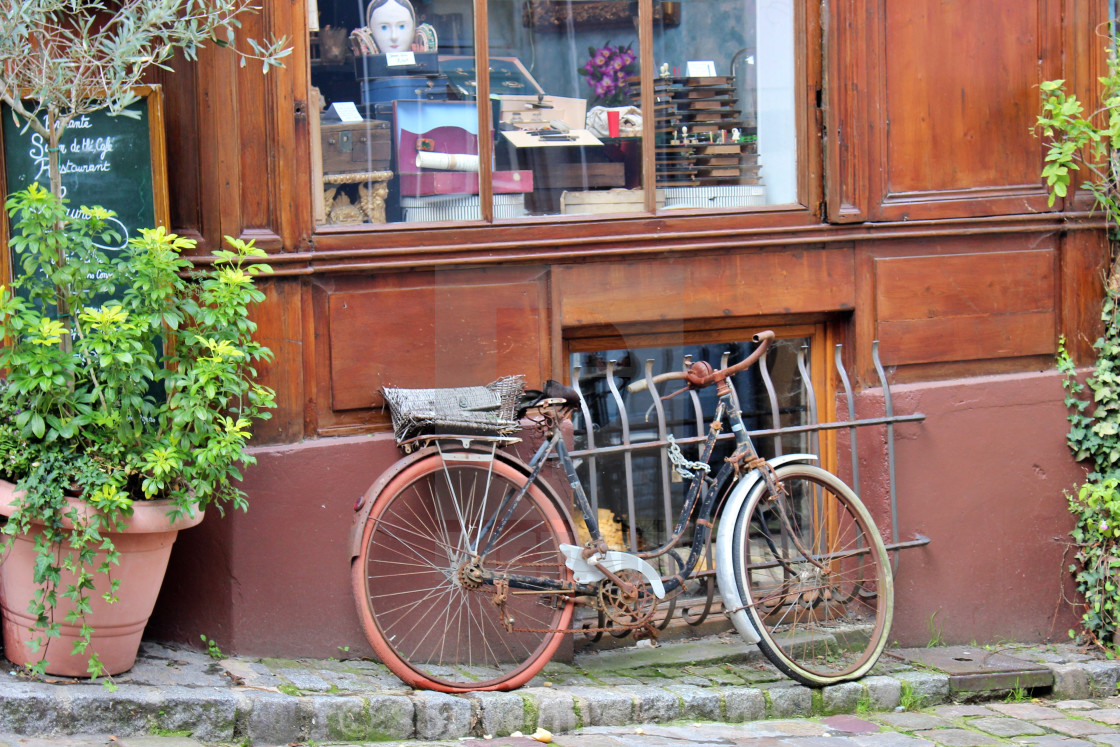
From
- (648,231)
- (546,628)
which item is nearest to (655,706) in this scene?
(546,628)

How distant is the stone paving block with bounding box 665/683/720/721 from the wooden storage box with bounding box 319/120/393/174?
2726mm

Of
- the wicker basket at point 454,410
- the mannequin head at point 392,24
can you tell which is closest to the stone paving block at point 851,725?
the wicker basket at point 454,410

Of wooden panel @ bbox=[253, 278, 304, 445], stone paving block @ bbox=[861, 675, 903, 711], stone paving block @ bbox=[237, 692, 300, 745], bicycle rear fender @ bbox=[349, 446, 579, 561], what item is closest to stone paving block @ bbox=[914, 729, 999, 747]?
stone paving block @ bbox=[861, 675, 903, 711]

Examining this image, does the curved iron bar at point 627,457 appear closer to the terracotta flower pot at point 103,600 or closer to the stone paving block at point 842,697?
the stone paving block at point 842,697

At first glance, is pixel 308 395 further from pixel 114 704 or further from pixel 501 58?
pixel 501 58

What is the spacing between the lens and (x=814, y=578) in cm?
505

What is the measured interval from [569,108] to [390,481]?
2.12 metres

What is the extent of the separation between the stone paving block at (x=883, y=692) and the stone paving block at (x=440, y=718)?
1.83 meters

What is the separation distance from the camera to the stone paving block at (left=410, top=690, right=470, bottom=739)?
4.37 m

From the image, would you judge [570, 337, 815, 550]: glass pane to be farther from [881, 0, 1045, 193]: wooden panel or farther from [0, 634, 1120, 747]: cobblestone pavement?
[881, 0, 1045, 193]: wooden panel

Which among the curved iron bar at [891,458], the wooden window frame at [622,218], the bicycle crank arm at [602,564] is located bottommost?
the bicycle crank arm at [602,564]

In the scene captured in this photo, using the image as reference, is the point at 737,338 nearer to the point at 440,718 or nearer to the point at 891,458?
the point at 891,458

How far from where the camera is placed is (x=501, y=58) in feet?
17.6

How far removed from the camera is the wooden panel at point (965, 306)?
5.65 m
